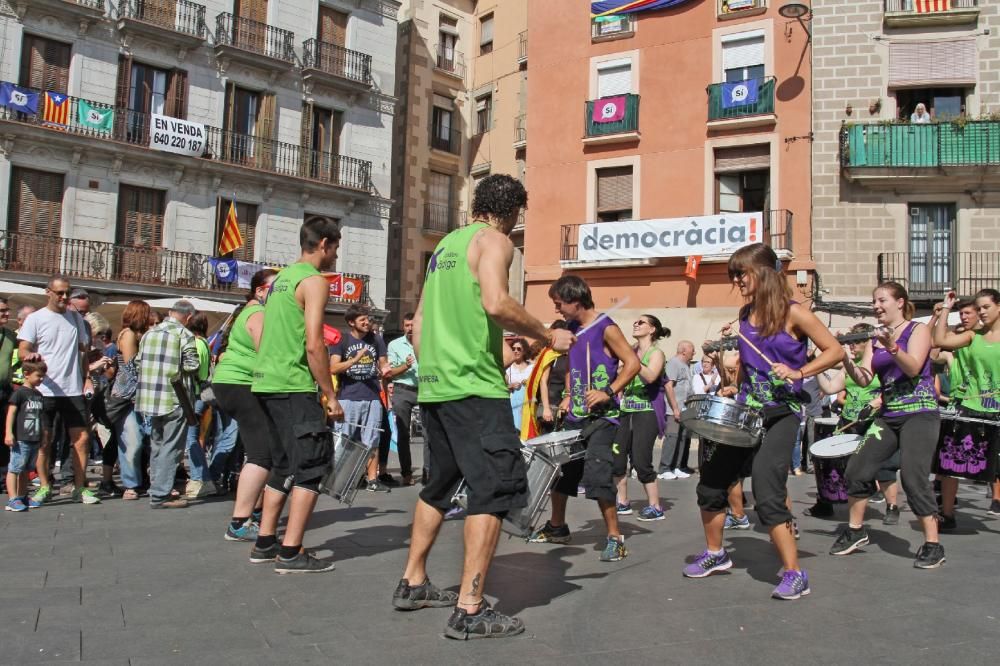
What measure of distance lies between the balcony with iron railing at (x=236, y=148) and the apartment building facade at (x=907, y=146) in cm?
1569

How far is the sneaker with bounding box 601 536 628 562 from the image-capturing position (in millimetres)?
5996

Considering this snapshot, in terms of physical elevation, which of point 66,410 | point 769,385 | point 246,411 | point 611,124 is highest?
point 611,124

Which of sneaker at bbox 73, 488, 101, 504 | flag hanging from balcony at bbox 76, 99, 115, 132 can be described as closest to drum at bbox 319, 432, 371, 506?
sneaker at bbox 73, 488, 101, 504

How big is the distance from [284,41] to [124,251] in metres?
8.98

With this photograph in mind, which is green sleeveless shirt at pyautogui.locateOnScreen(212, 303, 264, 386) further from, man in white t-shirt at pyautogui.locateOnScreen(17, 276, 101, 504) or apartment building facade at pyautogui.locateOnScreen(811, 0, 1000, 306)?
apartment building facade at pyautogui.locateOnScreen(811, 0, 1000, 306)

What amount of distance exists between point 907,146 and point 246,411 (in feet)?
70.6

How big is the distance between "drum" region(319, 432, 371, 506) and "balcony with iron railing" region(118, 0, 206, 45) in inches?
947

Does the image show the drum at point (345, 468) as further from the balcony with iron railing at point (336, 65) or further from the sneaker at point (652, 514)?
the balcony with iron railing at point (336, 65)

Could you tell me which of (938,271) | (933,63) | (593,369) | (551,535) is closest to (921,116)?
(933,63)

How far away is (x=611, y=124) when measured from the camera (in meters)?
27.4

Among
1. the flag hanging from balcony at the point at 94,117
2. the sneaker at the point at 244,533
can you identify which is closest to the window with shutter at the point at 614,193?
the flag hanging from balcony at the point at 94,117

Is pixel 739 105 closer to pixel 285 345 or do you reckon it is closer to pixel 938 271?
pixel 938 271

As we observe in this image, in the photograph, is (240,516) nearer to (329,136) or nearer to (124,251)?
(124,251)

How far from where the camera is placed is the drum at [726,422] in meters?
5.02
